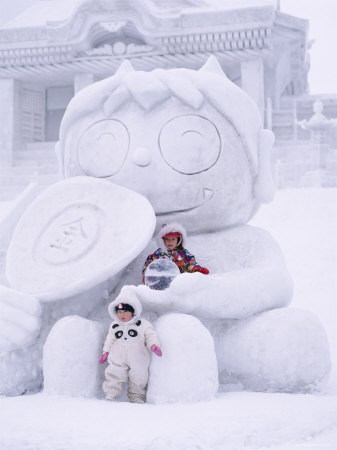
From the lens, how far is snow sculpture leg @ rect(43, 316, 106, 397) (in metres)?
2.43

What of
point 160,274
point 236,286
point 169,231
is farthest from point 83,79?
point 236,286

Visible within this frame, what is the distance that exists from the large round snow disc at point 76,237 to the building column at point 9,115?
460 inches

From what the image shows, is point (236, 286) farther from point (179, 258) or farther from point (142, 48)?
point (142, 48)

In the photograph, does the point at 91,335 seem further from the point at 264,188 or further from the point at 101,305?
the point at 264,188

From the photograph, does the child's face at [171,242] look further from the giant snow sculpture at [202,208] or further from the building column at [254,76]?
the building column at [254,76]

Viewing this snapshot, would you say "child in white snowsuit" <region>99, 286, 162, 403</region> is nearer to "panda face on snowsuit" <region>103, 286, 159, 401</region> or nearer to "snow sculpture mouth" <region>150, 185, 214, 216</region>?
"panda face on snowsuit" <region>103, 286, 159, 401</region>

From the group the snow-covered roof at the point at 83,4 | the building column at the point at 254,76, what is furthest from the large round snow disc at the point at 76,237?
the building column at the point at 254,76

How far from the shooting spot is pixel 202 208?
3.04 metres

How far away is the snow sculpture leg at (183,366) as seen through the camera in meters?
2.34

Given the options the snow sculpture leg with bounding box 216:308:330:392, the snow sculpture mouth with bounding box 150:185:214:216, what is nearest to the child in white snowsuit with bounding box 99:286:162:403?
the snow sculpture leg with bounding box 216:308:330:392

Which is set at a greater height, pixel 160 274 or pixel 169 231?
pixel 169 231

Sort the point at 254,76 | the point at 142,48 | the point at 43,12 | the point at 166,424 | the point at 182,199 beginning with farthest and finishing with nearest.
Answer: the point at 43,12 → the point at 254,76 → the point at 142,48 → the point at 182,199 → the point at 166,424

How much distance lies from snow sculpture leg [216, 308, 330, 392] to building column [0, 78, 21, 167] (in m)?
12.3

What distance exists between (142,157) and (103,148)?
0.25 metres
